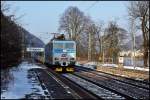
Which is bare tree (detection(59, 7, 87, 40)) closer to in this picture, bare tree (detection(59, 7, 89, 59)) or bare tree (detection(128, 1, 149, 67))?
bare tree (detection(59, 7, 89, 59))

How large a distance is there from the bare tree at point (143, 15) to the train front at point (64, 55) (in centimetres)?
1942

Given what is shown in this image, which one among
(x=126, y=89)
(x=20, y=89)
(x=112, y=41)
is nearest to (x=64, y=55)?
(x=126, y=89)

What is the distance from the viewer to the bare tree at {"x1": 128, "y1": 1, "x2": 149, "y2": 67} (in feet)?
196

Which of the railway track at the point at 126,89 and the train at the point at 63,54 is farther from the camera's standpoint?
the train at the point at 63,54

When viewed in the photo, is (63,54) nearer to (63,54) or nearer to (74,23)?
(63,54)

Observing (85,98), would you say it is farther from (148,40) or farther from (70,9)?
(70,9)

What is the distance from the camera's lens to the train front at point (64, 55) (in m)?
42.2

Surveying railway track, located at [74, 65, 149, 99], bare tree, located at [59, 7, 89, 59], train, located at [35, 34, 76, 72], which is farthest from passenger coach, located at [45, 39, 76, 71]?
bare tree, located at [59, 7, 89, 59]

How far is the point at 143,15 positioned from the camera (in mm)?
61719

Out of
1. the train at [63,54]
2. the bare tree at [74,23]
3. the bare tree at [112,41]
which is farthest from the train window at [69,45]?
the bare tree at [74,23]

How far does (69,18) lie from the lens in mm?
106938

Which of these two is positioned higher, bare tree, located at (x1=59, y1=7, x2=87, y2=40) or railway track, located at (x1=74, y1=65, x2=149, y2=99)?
bare tree, located at (x1=59, y1=7, x2=87, y2=40)

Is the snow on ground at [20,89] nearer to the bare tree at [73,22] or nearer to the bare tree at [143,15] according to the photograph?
the bare tree at [143,15]

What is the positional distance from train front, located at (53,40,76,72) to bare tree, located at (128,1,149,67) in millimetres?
19421
